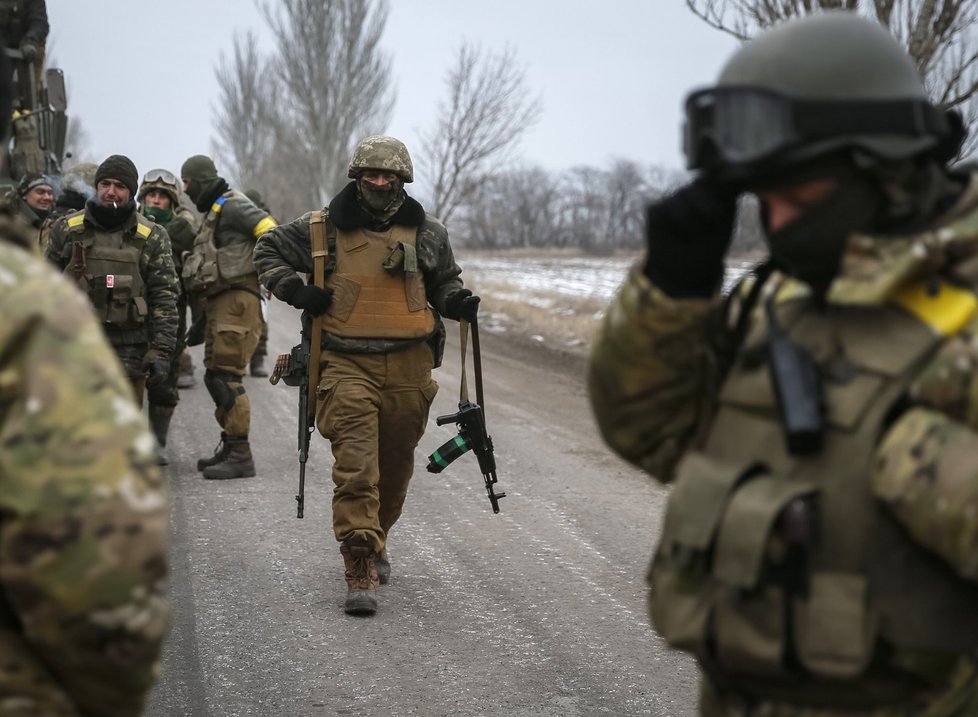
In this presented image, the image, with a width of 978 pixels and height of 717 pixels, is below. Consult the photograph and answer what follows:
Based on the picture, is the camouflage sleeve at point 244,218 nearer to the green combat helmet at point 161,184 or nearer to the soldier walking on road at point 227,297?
the soldier walking on road at point 227,297

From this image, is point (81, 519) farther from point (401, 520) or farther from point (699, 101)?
point (401, 520)

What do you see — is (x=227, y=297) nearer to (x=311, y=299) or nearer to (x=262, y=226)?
(x=262, y=226)

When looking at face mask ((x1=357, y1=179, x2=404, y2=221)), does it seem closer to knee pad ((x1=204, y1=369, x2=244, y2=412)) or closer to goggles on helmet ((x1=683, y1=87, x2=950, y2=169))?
knee pad ((x1=204, y1=369, x2=244, y2=412))

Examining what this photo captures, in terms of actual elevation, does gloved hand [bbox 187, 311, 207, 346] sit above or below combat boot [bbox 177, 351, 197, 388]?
above

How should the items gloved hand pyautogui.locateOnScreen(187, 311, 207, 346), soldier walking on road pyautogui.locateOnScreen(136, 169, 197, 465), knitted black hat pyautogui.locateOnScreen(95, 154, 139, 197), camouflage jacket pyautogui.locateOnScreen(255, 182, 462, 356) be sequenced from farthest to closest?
1. soldier walking on road pyautogui.locateOnScreen(136, 169, 197, 465)
2. gloved hand pyautogui.locateOnScreen(187, 311, 207, 346)
3. knitted black hat pyautogui.locateOnScreen(95, 154, 139, 197)
4. camouflage jacket pyautogui.locateOnScreen(255, 182, 462, 356)

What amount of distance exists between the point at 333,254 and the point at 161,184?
425 centimetres

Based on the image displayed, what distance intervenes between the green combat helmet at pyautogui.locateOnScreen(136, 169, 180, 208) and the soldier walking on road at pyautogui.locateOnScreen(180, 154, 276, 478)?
34.0 inches

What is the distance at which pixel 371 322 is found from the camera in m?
6.09

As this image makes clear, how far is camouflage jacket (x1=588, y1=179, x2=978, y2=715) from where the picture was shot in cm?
201

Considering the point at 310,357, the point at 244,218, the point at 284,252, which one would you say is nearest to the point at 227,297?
the point at 244,218

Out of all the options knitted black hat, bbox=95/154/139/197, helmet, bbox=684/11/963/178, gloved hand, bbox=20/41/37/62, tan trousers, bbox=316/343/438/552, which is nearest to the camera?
helmet, bbox=684/11/963/178

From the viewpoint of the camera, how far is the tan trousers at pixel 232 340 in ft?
29.0

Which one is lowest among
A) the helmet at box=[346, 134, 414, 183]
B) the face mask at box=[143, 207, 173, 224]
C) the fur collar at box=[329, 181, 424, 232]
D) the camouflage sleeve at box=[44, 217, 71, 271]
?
the camouflage sleeve at box=[44, 217, 71, 271]

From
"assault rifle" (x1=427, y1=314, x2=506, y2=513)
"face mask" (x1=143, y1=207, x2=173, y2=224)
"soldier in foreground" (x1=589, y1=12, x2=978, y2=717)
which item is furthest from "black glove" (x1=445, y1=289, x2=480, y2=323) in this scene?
"face mask" (x1=143, y1=207, x2=173, y2=224)
